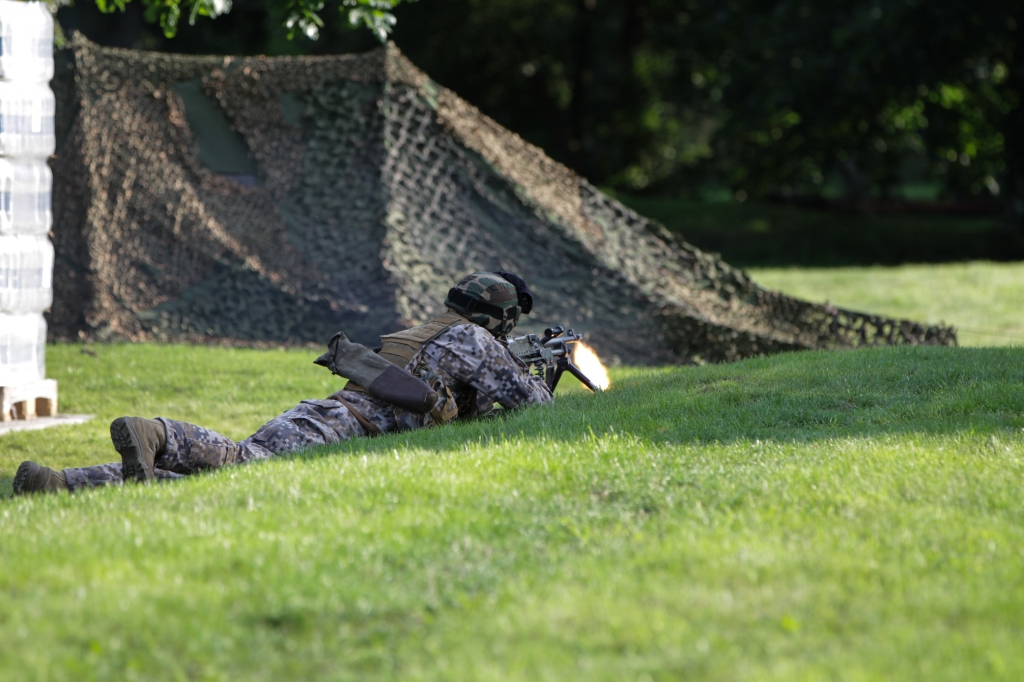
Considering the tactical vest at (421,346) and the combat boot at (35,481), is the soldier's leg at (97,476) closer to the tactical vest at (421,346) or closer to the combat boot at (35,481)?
the combat boot at (35,481)

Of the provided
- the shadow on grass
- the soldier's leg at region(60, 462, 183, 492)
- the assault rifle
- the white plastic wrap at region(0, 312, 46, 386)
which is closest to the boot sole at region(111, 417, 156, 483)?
the soldier's leg at region(60, 462, 183, 492)

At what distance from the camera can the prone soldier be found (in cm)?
584

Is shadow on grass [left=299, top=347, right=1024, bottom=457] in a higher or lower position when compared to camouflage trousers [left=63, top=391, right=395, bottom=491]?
higher

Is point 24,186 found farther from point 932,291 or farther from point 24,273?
point 932,291

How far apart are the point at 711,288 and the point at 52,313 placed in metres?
7.87

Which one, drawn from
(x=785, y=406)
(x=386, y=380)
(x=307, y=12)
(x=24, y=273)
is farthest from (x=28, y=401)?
(x=785, y=406)

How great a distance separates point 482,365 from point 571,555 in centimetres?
223

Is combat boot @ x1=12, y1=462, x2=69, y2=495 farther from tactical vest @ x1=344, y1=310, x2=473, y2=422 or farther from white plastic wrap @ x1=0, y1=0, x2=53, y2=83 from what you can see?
white plastic wrap @ x1=0, y1=0, x2=53, y2=83

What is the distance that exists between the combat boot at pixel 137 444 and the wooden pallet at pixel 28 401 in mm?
3800

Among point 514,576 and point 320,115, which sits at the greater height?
point 320,115

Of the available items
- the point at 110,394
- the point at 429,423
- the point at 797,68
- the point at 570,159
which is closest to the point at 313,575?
the point at 429,423

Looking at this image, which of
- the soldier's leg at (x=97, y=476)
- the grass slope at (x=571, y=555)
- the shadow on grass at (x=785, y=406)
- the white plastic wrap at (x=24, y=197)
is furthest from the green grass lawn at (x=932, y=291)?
the soldier's leg at (x=97, y=476)

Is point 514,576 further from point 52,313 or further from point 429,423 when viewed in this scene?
point 52,313

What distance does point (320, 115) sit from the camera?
42.7 feet
